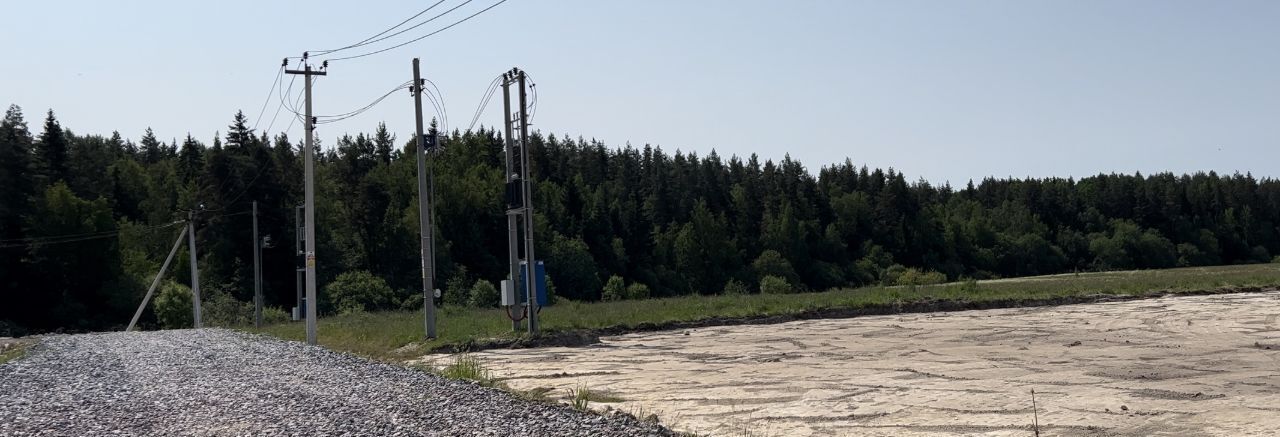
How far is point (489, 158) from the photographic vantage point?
129m

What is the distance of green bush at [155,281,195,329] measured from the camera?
62.0 meters

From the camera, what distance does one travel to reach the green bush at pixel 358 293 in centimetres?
7497

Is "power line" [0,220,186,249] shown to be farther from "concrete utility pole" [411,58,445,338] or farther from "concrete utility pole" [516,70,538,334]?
"concrete utility pole" [516,70,538,334]

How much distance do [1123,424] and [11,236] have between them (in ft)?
242

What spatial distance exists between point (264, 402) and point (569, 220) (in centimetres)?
10147

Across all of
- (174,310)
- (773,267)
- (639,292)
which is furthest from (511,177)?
(773,267)

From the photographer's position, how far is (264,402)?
1471 centimetres

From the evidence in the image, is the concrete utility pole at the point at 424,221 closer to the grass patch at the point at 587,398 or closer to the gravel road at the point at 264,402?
the gravel road at the point at 264,402

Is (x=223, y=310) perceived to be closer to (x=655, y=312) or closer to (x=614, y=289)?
(x=614, y=289)

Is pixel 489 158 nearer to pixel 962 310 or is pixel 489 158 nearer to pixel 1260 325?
pixel 962 310

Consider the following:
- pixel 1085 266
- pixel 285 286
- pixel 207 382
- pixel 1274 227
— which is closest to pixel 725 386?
pixel 207 382

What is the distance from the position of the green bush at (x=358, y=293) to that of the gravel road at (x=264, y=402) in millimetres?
51683

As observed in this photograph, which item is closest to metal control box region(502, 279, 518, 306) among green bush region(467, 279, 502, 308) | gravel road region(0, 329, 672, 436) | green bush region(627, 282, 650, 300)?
gravel road region(0, 329, 672, 436)

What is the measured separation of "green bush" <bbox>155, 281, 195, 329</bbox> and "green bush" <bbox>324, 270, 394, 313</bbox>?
1127 centimetres
